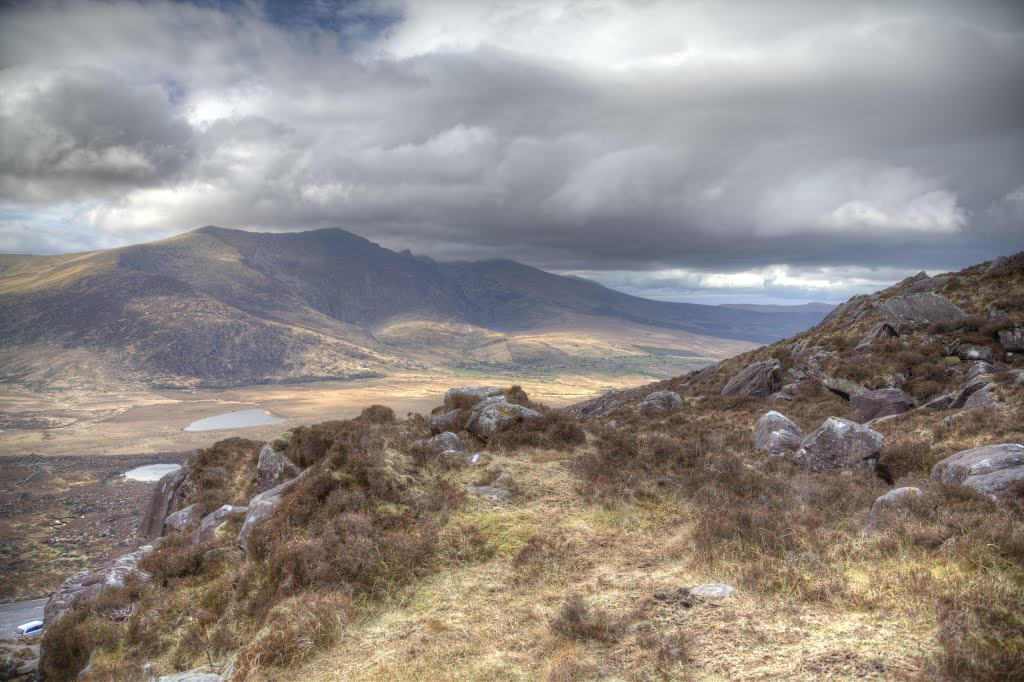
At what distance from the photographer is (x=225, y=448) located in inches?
1140

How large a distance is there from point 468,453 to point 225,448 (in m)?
17.0

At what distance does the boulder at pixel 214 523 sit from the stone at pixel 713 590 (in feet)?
49.1

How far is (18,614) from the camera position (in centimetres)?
4497

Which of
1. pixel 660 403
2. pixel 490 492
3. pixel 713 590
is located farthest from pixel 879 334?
pixel 713 590

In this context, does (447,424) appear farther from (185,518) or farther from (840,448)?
(840,448)

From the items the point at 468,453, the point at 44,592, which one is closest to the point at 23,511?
the point at 44,592

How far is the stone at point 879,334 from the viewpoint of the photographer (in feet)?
127

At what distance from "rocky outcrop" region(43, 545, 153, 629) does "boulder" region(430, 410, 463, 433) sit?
38.5 feet

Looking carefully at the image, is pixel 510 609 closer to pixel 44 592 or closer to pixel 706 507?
pixel 706 507

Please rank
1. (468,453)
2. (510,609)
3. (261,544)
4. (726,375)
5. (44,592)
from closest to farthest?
(510,609), (261,544), (468,453), (726,375), (44,592)

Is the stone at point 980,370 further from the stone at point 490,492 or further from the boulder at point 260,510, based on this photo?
the boulder at point 260,510

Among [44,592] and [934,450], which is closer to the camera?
[934,450]

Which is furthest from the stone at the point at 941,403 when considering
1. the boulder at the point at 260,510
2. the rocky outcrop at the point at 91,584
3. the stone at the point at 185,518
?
the stone at the point at 185,518

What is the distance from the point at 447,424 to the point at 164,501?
57.5 feet
